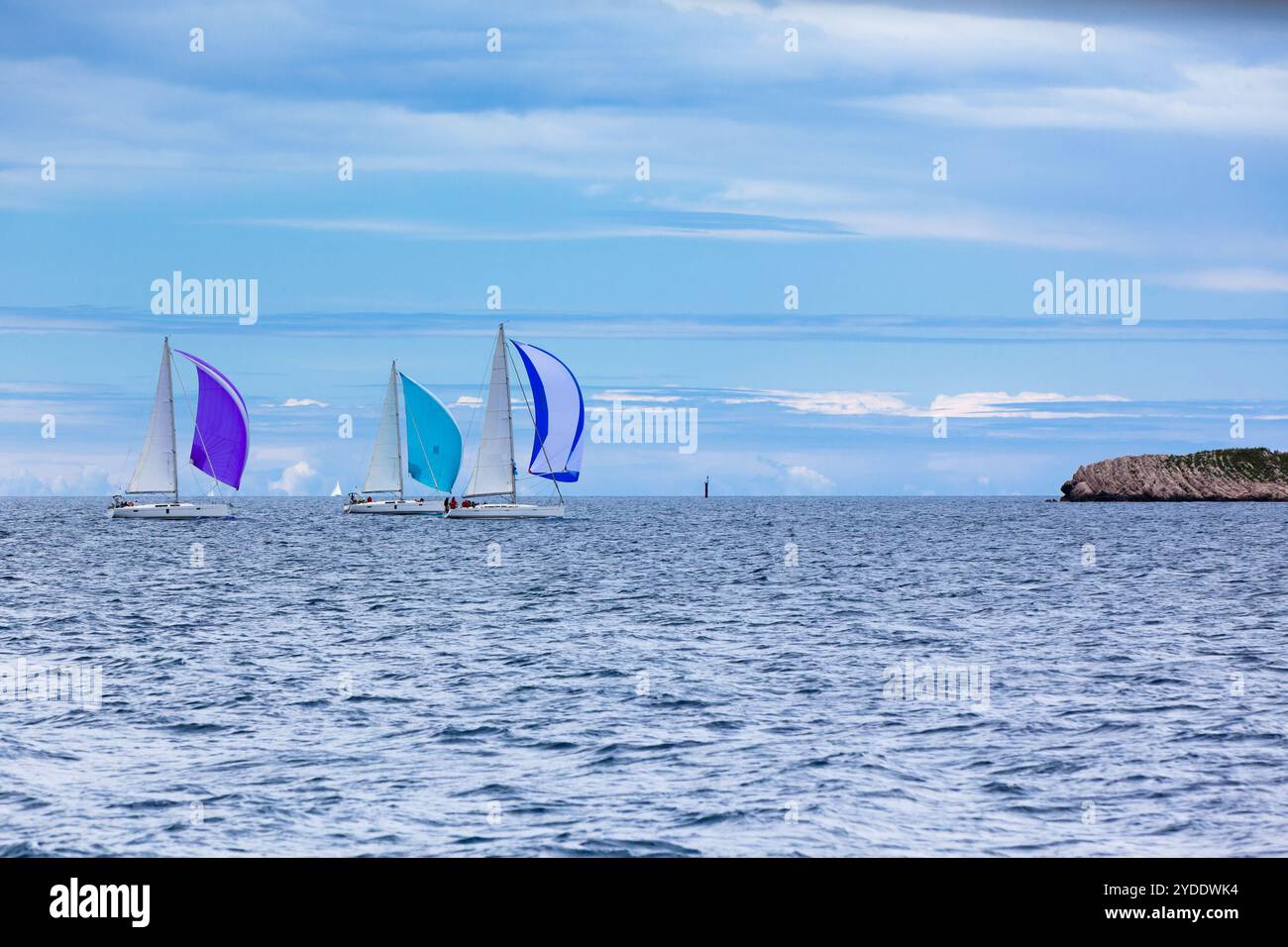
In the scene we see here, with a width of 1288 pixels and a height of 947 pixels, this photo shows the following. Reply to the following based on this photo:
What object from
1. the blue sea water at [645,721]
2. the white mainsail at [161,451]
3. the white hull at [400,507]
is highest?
the white mainsail at [161,451]

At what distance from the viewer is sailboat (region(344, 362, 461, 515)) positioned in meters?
102

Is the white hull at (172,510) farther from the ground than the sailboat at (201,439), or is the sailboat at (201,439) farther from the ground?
the sailboat at (201,439)

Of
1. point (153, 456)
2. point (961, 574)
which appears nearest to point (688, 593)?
point (961, 574)

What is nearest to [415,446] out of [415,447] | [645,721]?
[415,447]

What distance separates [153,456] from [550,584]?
194 ft

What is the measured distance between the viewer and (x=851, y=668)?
26000mm

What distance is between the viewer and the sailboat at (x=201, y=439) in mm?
92250

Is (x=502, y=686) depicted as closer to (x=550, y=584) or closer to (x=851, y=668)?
(x=851, y=668)

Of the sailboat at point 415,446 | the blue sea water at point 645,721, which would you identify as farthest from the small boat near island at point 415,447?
the blue sea water at point 645,721

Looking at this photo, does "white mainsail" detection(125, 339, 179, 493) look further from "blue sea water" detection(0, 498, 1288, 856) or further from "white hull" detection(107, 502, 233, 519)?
"blue sea water" detection(0, 498, 1288, 856)

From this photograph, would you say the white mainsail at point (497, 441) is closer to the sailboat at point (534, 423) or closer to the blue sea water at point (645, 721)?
the sailboat at point (534, 423)

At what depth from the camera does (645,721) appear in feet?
65.4

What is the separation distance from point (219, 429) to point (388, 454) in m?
16.2

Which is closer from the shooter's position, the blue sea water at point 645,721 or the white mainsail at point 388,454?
the blue sea water at point 645,721
